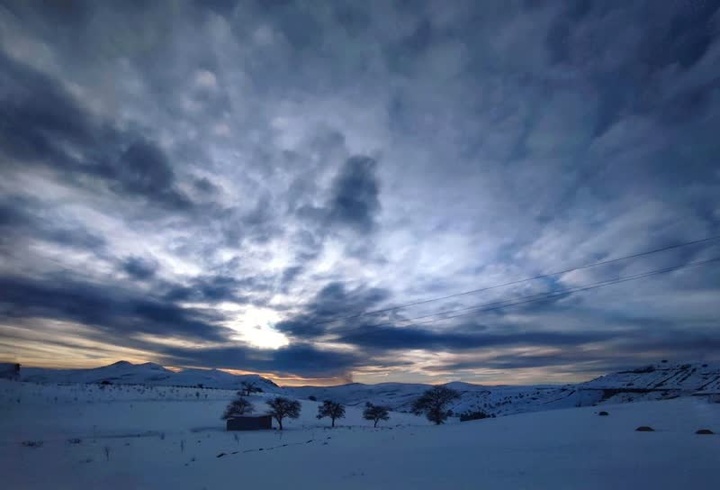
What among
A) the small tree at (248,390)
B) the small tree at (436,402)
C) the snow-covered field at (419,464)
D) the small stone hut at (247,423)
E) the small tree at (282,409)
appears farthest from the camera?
the small tree at (248,390)

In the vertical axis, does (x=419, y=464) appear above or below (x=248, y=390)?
above

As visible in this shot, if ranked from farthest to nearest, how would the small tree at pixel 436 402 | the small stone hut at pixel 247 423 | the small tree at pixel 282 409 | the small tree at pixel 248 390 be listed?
the small tree at pixel 248 390, the small tree at pixel 436 402, the small tree at pixel 282 409, the small stone hut at pixel 247 423

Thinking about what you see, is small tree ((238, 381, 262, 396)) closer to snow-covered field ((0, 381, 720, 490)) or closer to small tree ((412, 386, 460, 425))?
small tree ((412, 386, 460, 425))

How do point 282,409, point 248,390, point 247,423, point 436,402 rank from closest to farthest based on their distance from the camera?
point 247,423 < point 282,409 < point 436,402 < point 248,390

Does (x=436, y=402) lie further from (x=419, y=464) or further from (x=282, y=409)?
(x=419, y=464)

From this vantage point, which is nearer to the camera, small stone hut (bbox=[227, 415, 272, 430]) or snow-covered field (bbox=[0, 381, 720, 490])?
snow-covered field (bbox=[0, 381, 720, 490])

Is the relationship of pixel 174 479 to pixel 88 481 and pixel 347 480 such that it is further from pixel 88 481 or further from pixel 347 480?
pixel 347 480

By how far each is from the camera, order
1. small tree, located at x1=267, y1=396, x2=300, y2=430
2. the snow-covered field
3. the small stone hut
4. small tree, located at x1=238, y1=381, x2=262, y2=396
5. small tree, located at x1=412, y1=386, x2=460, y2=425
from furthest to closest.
Result: small tree, located at x1=238, y1=381, x2=262, y2=396 → small tree, located at x1=412, y1=386, x2=460, y2=425 → small tree, located at x1=267, y1=396, x2=300, y2=430 → the small stone hut → the snow-covered field

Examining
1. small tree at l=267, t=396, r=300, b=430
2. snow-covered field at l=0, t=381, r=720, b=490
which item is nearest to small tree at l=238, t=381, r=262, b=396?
small tree at l=267, t=396, r=300, b=430

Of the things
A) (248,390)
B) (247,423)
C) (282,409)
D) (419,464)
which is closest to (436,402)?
(282,409)

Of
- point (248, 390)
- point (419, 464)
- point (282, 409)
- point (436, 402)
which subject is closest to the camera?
point (419, 464)

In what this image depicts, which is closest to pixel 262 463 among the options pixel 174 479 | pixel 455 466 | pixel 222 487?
pixel 174 479

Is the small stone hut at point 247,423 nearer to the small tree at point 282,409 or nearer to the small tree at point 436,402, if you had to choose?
the small tree at point 282,409

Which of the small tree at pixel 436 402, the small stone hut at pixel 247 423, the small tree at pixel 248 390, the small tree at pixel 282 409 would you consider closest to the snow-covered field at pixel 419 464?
the small stone hut at pixel 247 423
